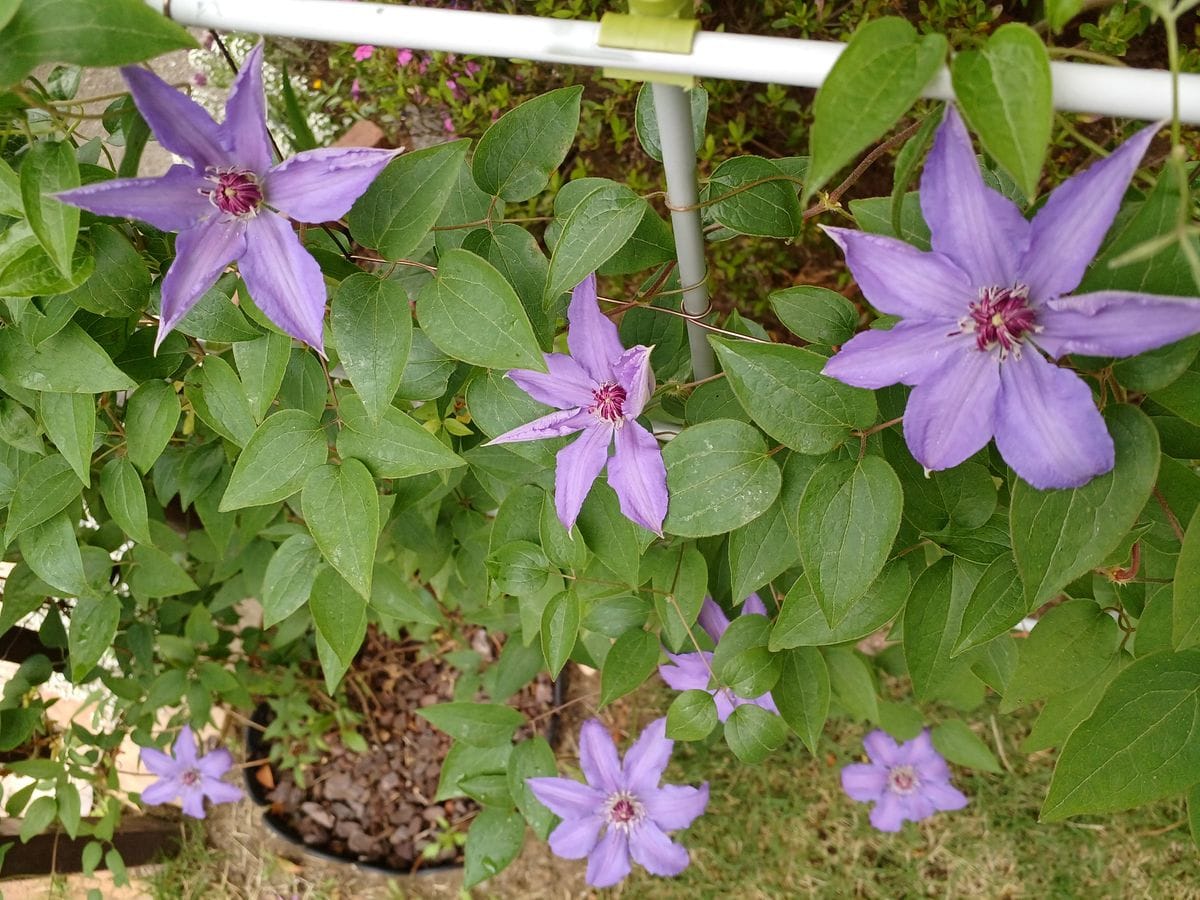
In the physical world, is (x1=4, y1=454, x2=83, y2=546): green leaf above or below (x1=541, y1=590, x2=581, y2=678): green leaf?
Result: above

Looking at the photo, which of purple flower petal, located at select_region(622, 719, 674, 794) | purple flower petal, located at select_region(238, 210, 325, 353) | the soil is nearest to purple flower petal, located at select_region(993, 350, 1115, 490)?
purple flower petal, located at select_region(238, 210, 325, 353)

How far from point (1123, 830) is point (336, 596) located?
5.00 ft

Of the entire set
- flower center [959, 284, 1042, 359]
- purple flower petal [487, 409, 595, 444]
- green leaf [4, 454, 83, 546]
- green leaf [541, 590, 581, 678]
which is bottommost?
green leaf [541, 590, 581, 678]

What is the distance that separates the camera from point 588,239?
2.13 feet

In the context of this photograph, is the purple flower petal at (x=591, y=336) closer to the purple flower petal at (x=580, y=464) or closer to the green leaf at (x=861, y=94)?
the purple flower petal at (x=580, y=464)

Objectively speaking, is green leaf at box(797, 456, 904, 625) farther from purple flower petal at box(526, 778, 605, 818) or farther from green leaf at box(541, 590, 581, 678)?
purple flower petal at box(526, 778, 605, 818)

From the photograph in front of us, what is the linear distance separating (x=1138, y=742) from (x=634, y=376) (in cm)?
46

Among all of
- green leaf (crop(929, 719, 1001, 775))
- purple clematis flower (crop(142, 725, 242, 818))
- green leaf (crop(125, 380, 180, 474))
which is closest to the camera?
green leaf (crop(125, 380, 180, 474))

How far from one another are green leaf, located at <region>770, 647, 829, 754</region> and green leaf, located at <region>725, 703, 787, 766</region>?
0.02 m

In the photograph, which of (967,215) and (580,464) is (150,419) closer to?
(580,464)

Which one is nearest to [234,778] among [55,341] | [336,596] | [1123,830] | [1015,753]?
[336,596]

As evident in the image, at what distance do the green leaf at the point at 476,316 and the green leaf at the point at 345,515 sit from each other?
0.58 feet

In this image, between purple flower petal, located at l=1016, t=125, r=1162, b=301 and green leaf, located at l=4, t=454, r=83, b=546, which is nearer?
purple flower petal, located at l=1016, t=125, r=1162, b=301

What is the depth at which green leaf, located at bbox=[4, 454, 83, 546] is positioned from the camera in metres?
0.88
